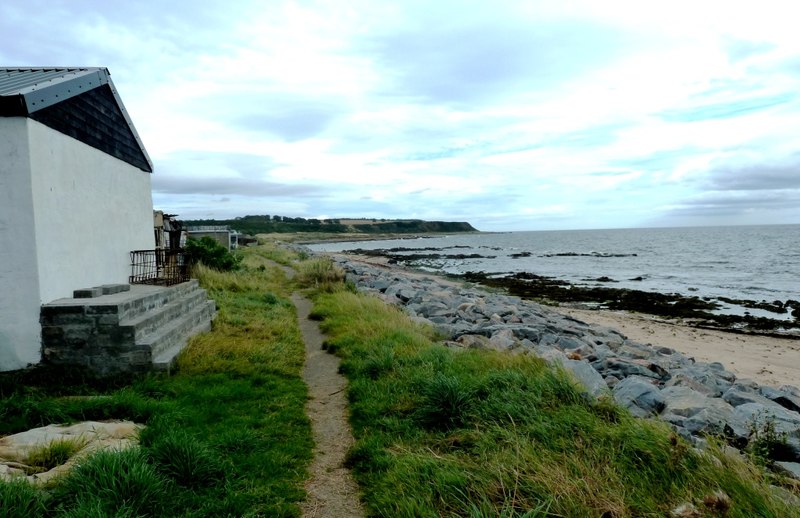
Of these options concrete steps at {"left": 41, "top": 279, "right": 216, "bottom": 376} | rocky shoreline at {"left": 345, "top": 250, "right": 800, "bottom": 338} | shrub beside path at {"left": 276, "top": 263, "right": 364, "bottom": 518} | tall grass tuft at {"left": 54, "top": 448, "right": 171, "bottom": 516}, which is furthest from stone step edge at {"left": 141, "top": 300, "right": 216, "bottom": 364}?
rocky shoreline at {"left": 345, "top": 250, "right": 800, "bottom": 338}

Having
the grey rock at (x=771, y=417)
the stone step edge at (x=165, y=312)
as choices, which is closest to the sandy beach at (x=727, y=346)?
the grey rock at (x=771, y=417)

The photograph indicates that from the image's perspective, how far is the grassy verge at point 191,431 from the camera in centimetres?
315

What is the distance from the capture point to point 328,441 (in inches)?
190

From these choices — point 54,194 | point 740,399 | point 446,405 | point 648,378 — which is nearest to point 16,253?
point 54,194

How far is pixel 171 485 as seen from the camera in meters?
3.43

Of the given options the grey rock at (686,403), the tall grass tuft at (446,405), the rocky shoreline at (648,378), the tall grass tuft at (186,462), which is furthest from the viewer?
the grey rock at (686,403)

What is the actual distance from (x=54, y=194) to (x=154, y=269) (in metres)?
4.28

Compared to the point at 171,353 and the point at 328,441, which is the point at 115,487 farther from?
the point at 171,353

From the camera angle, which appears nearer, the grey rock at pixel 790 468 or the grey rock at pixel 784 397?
the grey rock at pixel 790 468

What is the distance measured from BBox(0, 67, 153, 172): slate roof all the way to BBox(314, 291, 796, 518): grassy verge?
17.5 ft

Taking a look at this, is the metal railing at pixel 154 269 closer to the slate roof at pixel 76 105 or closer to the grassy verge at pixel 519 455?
the slate roof at pixel 76 105

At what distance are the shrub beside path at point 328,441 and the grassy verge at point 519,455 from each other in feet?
0.49

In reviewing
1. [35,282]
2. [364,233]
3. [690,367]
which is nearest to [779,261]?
[690,367]

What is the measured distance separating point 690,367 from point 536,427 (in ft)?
23.7
